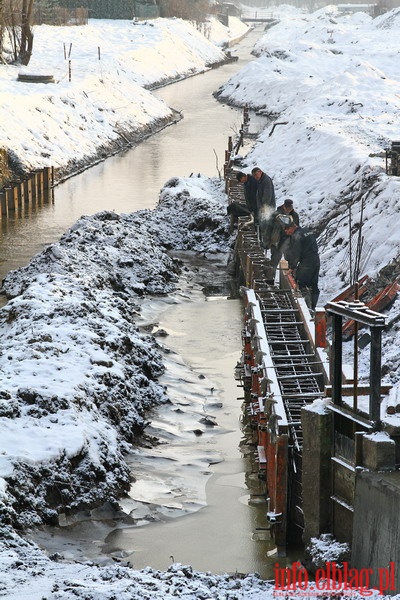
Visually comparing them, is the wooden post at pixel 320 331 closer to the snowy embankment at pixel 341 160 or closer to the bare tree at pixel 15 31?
the snowy embankment at pixel 341 160

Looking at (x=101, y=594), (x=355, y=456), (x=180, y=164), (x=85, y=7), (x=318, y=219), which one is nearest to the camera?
(x=101, y=594)

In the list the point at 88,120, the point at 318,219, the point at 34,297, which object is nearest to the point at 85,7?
the point at 88,120

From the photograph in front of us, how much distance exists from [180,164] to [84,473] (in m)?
24.3

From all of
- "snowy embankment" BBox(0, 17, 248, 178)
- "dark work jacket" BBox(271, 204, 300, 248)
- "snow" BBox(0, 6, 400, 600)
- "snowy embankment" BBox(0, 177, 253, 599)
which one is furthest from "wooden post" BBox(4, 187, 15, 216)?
"dark work jacket" BBox(271, 204, 300, 248)

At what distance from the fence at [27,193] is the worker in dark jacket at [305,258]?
483 inches

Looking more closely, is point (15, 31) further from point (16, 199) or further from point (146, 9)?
point (146, 9)

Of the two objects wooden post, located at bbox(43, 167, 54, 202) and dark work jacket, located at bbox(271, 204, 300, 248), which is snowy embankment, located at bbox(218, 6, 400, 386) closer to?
dark work jacket, located at bbox(271, 204, 300, 248)

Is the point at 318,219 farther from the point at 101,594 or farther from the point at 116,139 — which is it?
the point at 116,139

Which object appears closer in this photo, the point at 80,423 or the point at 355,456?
the point at 355,456

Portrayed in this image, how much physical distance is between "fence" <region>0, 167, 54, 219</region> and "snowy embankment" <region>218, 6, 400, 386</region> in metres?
5.83

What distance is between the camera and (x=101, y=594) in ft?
24.1

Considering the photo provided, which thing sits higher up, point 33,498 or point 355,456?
point 355,456

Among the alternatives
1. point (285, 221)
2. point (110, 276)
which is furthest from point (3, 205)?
point (285, 221)

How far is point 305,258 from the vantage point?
15.3 metres
